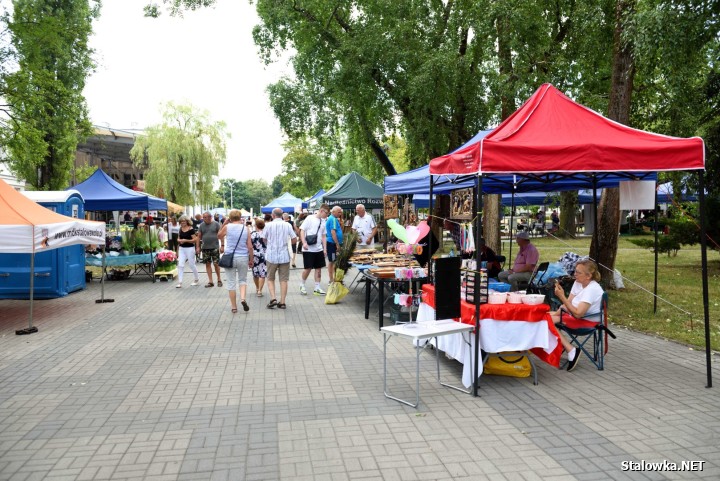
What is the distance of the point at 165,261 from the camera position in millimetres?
15055

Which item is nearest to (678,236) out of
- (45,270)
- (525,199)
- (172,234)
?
(525,199)

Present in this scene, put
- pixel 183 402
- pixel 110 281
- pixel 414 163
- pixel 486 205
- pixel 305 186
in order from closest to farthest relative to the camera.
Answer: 1. pixel 183 402
2. pixel 486 205
3. pixel 110 281
4. pixel 414 163
5. pixel 305 186

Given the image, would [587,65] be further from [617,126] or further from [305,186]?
[305,186]

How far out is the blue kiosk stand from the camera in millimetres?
11422

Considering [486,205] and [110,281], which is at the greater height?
[486,205]

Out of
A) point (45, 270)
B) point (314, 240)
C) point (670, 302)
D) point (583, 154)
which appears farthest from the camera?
point (45, 270)

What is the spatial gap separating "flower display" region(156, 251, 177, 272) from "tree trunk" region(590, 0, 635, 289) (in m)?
11.0

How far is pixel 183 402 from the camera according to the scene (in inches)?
203

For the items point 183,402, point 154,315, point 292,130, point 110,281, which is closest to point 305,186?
point 292,130

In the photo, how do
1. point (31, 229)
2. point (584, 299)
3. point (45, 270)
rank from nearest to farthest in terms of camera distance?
point (584, 299) → point (31, 229) → point (45, 270)

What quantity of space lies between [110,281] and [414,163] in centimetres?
1100

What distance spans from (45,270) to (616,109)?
491 inches

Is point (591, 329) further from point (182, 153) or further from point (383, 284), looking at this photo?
point (182, 153)

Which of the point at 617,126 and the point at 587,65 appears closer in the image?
the point at 617,126
